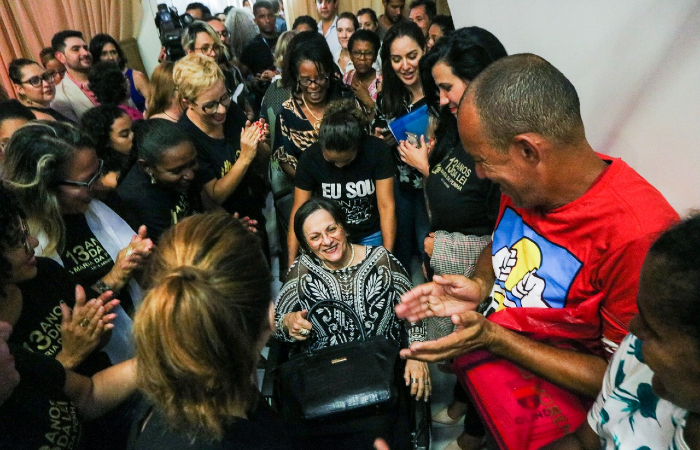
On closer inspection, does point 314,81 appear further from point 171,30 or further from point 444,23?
point 171,30

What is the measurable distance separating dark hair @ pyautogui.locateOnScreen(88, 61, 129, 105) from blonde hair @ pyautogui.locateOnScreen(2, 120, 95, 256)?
5.18ft

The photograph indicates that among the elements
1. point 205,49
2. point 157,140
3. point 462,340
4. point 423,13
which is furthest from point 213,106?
point 423,13

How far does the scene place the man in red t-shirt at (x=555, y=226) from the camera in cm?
94

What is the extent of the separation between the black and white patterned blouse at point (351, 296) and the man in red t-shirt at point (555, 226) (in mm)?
771

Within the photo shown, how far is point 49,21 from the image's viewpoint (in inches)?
198

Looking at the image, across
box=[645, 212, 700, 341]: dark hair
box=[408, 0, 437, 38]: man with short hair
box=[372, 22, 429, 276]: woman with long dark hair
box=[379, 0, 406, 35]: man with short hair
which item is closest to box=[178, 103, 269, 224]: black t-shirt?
box=[372, 22, 429, 276]: woman with long dark hair

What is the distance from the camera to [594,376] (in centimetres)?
101

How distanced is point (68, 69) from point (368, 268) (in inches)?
126

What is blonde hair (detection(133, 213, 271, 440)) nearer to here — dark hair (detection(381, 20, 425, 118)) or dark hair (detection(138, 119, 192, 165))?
dark hair (detection(138, 119, 192, 165))

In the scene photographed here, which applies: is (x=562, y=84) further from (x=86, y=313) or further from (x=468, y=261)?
(x=86, y=313)

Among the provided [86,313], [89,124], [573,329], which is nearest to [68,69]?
[89,124]

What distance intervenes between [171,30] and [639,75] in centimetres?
486

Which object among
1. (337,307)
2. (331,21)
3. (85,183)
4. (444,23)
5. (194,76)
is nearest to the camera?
(85,183)

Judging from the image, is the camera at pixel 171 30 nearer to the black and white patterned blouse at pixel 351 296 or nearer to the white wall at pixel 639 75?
the black and white patterned blouse at pixel 351 296
